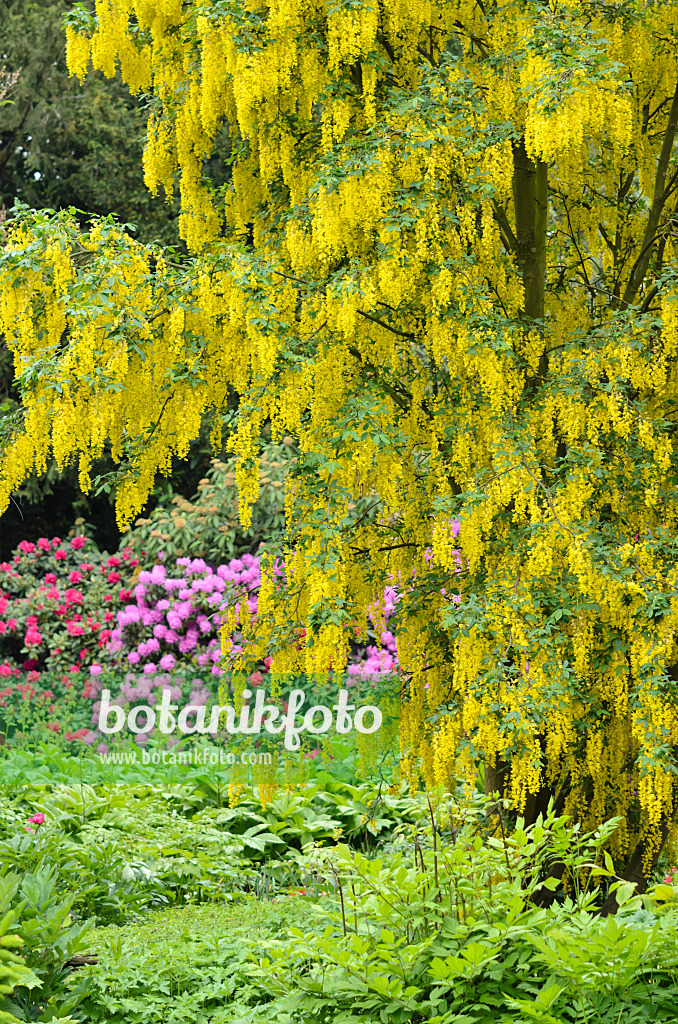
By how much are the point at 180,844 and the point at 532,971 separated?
3.03 m

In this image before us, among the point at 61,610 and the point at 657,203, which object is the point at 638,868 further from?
the point at 61,610

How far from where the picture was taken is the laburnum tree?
13.5 feet

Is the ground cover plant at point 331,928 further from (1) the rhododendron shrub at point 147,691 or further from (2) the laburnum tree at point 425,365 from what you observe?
(1) the rhododendron shrub at point 147,691

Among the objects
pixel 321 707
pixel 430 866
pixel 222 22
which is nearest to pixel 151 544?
pixel 321 707

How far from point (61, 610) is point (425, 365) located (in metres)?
5.52

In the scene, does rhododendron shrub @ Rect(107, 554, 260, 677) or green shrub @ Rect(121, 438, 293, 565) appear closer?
rhododendron shrub @ Rect(107, 554, 260, 677)

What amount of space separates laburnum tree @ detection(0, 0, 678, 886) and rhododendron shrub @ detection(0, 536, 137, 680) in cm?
489

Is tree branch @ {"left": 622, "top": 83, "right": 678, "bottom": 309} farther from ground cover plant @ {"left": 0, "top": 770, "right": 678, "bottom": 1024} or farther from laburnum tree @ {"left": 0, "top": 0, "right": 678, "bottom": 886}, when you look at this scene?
ground cover plant @ {"left": 0, "top": 770, "right": 678, "bottom": 1024}

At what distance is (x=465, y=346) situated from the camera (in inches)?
167

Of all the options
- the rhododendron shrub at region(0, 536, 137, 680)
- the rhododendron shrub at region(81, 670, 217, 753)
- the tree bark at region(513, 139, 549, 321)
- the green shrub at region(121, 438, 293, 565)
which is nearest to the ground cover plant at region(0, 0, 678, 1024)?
the tree bark at region(513, 139, 549, 321)

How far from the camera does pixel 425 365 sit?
524 centimetres

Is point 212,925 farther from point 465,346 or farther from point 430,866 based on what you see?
point 465,346

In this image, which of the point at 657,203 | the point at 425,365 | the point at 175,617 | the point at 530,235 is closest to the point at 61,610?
the point at 175,617

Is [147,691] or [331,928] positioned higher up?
[147,691]
